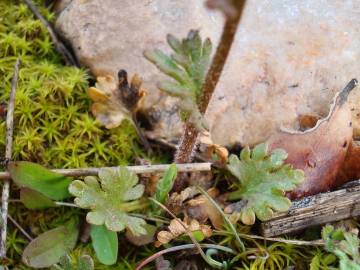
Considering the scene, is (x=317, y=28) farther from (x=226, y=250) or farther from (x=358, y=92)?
(x=226, y=250)

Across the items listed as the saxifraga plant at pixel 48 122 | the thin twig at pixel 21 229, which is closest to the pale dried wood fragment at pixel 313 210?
the saxifraga plant at pixel 48 122

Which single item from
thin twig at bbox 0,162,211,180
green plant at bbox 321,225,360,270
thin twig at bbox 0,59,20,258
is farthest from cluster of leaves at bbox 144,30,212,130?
thin twig at bbox 0,59,20,258

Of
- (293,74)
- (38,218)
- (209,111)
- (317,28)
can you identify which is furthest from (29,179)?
(317,28)

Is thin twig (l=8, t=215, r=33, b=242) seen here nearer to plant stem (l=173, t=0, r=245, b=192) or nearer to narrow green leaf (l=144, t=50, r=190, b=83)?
plant stem (l=173, t=0, r=245, b=192)

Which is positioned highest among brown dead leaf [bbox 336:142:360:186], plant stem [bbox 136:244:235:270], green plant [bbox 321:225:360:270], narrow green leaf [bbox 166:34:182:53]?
narrow green leaf [bbox 166:34:182:53]

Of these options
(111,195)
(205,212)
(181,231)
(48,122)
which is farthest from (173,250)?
(48,122)

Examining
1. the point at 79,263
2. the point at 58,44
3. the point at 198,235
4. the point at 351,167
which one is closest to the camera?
the point at 79,263

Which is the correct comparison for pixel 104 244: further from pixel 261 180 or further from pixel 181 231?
pixel 261 180
